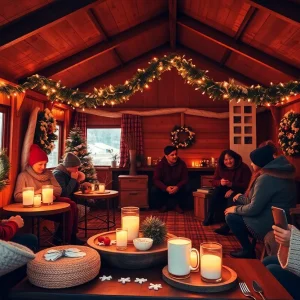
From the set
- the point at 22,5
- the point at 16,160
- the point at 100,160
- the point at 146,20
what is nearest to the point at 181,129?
the point at 100,160

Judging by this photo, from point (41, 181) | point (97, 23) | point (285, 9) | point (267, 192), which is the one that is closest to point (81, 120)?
point (97, 23)

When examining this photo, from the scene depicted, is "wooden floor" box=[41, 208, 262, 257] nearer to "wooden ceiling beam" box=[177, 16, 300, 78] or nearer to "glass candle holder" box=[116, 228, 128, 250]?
"glass candle holder" box=[116, 228, 128, 250]

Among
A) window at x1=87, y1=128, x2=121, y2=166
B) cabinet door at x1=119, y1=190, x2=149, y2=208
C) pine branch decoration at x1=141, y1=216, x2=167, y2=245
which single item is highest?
window at x1=87, y1=128, x2=121, y2=166

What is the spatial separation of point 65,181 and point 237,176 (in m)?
2.50

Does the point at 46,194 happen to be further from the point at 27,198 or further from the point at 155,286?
the point at 155,286

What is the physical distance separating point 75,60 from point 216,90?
2443 mm

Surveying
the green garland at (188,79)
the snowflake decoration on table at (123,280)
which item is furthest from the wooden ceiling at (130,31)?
the snowflake decoration on table at (123,280)

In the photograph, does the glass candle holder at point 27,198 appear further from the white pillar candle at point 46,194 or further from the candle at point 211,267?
the candle at point 211,267

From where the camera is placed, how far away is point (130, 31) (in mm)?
5004

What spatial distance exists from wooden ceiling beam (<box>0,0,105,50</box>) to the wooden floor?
2098 mm

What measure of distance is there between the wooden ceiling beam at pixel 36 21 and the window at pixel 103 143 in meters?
3.53

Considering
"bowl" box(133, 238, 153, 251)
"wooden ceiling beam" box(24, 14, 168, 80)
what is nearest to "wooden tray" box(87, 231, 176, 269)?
"bowl" box(133, 238, 153, 251)

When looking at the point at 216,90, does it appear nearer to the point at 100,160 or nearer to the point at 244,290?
the point at 244,290

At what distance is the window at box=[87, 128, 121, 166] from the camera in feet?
22.2
